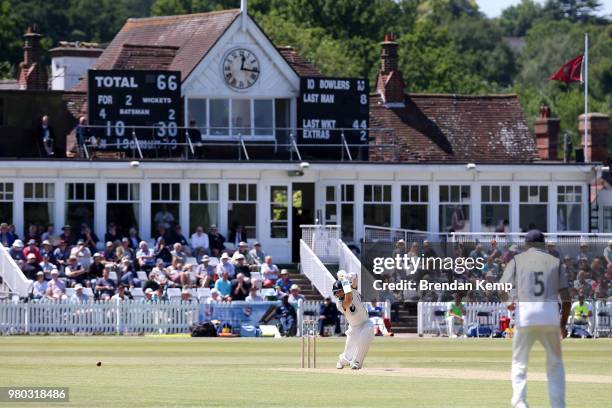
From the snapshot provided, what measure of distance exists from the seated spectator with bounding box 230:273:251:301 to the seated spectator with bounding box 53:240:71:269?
3766 millimetres

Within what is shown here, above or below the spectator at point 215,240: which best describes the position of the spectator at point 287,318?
below

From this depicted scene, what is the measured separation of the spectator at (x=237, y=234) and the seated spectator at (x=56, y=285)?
19.9 ft

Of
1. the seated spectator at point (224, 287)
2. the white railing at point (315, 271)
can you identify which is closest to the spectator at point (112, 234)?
the seated spectator at point (224, 287)

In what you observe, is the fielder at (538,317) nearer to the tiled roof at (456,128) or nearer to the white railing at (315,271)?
the white railing at (315,271)

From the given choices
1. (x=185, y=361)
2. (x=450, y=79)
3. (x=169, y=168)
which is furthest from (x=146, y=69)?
(x=450, y=79)

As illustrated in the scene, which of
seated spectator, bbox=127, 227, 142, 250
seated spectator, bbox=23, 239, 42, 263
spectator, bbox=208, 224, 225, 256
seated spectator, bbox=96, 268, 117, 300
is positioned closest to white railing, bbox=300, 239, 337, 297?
spectator, bbox=208, 224, 225, 256

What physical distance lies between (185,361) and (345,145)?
60.6 feet

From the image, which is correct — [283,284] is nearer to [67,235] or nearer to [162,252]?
[162,252]

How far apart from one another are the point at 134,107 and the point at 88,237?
386cm

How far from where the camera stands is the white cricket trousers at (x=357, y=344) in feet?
67.1

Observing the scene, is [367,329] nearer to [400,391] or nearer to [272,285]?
[400,391]

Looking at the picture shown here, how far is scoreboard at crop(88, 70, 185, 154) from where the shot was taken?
37562mm

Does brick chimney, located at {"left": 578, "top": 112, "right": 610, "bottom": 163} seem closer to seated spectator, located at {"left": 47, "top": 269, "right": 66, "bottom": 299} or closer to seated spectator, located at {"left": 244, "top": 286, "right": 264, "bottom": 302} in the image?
seated spectator, located at {"left": 244, "top": 286, "right": 264, "bottom": 302}

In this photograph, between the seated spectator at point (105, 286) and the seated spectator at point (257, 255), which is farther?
the seated spectator at point (257, 255)
